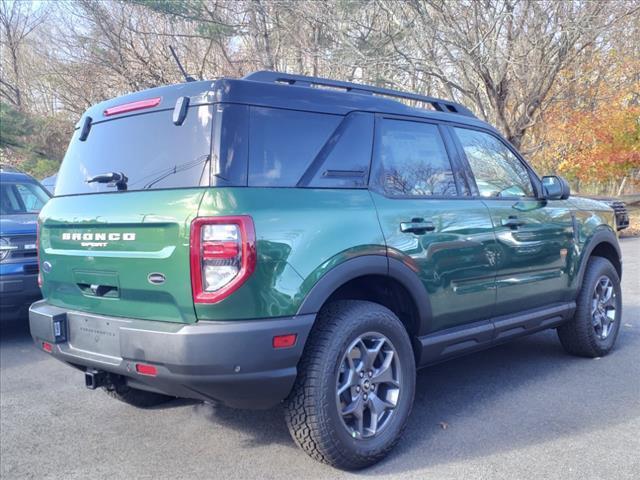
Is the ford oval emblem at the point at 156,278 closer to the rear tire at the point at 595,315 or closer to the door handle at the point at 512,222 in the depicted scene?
the door handle at the point at 512,222

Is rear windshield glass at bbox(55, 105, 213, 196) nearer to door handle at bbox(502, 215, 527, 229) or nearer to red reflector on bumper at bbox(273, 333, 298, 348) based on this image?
red reflector on bumper at bbox(273, 333, 298, 348)

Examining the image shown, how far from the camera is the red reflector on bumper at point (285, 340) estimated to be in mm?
2941

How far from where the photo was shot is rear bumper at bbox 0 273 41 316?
593 centimetres

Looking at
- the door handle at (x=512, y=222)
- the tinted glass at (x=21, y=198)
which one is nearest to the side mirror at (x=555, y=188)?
the door handle at (x=512, y=222)

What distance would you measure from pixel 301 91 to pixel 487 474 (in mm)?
2267

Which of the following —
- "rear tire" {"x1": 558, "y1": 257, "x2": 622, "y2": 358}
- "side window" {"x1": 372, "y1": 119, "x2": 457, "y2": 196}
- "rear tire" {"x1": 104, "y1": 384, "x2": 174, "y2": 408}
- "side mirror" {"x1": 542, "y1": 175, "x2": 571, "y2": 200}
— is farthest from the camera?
"rear tire" {"x1": 558, "y1": 257, "x2": 622, "y2": 358}

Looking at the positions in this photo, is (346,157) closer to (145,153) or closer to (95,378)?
(145,153)

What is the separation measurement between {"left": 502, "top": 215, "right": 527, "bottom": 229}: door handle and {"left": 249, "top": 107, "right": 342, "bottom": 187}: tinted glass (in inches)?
62.5

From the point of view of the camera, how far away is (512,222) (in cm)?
439

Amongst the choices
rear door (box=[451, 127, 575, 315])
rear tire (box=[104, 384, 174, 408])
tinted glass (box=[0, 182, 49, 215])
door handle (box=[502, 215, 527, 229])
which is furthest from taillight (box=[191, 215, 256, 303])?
tinted glass (box=[0, 182, 49, 215])

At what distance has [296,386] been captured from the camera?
3.18m

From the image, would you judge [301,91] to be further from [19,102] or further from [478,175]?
[19,102]

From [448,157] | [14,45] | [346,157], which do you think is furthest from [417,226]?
[14,45]

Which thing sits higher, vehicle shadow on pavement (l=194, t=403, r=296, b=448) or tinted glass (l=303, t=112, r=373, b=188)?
tinted glass (l=303, t=112, r=373, b=188)
